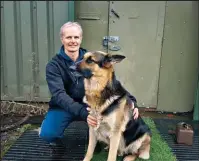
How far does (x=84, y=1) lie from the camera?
5121 mm

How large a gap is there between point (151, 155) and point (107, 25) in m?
2.69

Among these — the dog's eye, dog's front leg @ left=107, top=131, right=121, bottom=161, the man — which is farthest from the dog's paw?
the dog's eye

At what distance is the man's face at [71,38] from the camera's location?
3264mm

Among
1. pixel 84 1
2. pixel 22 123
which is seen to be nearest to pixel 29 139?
pixel 22 123

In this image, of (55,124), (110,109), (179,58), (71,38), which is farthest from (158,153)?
(179,58)

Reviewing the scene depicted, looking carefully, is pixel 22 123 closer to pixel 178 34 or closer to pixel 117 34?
pixel 117 34

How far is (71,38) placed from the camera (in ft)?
10.8

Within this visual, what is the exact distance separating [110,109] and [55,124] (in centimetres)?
95

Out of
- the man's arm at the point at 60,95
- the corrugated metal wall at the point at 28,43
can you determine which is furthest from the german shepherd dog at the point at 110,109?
the corrugated metal wall at the point at 28,43

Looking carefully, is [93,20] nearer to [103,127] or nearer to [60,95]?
[60,95]

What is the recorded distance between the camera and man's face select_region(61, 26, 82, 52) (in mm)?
3264

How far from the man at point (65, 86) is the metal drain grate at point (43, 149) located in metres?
0.24

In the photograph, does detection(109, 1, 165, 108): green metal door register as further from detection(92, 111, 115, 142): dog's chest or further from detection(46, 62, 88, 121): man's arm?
detection(92, 111, 115, 142): dog's chest

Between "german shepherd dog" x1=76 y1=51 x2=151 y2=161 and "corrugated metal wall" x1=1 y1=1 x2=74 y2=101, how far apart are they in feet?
8.00
